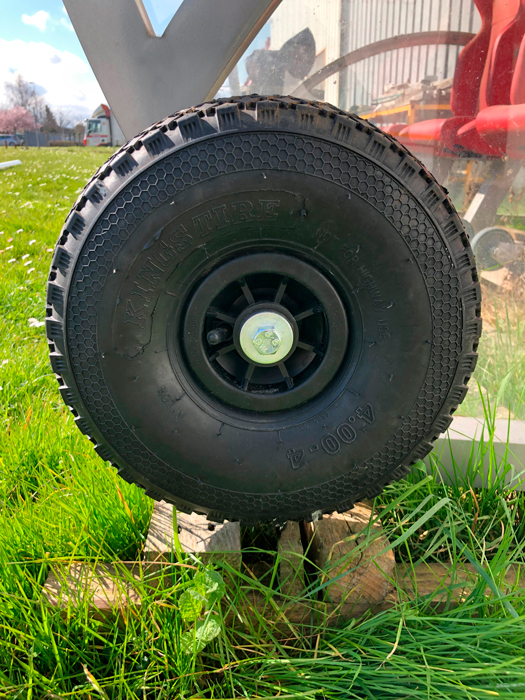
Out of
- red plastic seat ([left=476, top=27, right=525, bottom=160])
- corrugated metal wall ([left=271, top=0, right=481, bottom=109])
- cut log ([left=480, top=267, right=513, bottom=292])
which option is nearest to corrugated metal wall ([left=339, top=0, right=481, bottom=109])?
corrugated metal wall ([left=271, top=0, right=481, bottom=109])

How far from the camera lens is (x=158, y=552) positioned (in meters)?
1.34

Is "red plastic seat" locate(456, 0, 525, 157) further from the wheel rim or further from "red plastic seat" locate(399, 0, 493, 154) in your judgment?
the wheel rim

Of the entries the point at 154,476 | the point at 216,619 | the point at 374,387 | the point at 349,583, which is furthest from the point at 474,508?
the point at 154,476

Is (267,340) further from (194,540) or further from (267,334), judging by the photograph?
(194,540)

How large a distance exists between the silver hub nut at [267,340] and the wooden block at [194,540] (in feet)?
1.69

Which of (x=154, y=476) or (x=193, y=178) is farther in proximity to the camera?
(x=154, y=476)

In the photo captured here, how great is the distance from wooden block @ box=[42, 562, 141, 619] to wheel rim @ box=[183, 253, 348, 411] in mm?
528

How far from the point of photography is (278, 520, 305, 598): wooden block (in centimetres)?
131

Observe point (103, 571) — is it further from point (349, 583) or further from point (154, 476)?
point (349, 583)

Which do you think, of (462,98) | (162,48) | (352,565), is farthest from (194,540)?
(462,98)

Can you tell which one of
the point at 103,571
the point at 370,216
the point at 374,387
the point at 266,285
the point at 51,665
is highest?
→ the point at 370,216

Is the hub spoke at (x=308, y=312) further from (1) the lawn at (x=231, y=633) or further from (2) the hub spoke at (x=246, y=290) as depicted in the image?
(1) the lawn at (x=231, y=633)

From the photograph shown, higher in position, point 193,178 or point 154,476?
point 193,178

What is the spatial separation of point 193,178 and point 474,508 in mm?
1388
